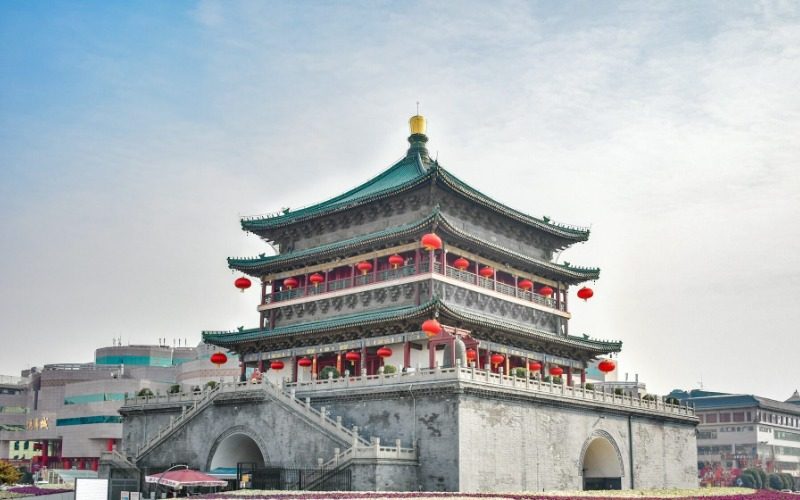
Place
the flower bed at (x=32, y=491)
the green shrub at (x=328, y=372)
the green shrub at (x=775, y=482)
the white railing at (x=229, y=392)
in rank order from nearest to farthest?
the white railing at (x=229, y=392) → the green shrub at (x=328, y=372) → the flower bed at (x=32, y=491) → the green shrub at (x=775, y=482)

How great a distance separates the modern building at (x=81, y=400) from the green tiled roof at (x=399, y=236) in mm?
24685

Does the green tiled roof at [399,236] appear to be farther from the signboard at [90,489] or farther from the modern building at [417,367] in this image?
the signboard at [90,489]

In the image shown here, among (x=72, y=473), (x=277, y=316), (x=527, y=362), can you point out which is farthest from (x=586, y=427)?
(x=72, y=473)

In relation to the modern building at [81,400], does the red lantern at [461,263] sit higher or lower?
higher

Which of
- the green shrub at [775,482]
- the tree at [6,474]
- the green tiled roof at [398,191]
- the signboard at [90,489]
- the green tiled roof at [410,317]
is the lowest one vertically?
the green shrub at [775,482]

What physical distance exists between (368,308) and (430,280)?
4.47m

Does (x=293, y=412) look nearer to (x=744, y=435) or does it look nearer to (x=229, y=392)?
(x=229, y=392)

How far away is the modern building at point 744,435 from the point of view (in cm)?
8238

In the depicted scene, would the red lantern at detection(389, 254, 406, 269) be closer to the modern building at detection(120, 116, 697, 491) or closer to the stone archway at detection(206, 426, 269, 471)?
the modern building at detection(120, 116, 697, 491)

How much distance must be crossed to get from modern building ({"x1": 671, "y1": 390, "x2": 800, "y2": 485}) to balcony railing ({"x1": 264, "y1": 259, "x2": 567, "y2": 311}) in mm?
38321

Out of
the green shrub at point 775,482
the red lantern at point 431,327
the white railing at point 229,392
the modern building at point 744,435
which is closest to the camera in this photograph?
the white railing at point 229,392

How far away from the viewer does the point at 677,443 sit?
165ft

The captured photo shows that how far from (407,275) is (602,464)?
14.5 metres

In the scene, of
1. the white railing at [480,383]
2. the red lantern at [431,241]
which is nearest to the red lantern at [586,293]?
the white railing at [480,383]
